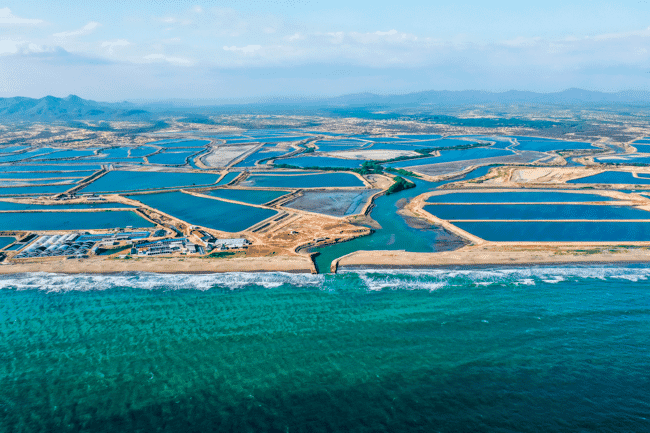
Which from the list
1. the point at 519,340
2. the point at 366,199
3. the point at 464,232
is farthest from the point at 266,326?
the point at 366,199

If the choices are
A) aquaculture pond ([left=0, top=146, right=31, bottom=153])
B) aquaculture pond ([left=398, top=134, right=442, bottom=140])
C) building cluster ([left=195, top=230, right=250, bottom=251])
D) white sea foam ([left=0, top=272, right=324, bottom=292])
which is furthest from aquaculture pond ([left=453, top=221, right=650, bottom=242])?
aquaculture pond ([left=0, top=146, right=31, bottom=153])

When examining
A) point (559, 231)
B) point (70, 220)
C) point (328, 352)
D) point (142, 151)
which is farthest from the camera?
point (142, 151)

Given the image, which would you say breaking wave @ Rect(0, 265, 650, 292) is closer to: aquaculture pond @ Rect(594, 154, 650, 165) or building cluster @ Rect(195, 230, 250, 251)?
building cluster @ Rect(195, 230, 250, 251)

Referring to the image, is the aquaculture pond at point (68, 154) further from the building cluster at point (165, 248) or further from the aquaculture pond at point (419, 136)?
the aquaculture pond at point (419, 136)

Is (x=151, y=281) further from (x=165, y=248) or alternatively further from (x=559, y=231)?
(x=559, y=231)

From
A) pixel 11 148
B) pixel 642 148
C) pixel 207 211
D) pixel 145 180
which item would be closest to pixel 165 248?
pixel 207 211

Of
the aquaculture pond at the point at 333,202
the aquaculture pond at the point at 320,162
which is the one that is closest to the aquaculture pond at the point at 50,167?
the aquaculture pond at the point at 320,162
